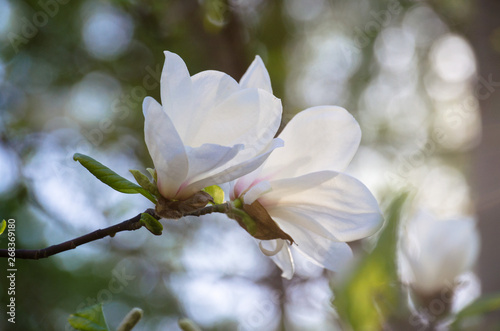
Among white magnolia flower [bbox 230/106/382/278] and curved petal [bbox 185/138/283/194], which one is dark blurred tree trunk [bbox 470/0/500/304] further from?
curved petal [bbox 185/138/283/194]

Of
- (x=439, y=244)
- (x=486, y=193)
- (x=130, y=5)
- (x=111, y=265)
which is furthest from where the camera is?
(x=111, y=265)

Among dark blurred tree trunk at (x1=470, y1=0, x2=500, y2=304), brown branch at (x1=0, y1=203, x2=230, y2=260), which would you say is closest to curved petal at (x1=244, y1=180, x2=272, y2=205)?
brown branch at (x1=0, y1=203, x2=230, y2=260)

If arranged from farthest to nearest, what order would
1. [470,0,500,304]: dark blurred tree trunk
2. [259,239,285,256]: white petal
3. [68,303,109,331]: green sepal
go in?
1. [470,0,500,304]: dark blurred tree trunk
2. [259,239,285,256]: white petal
3. [68,303,109,331]: green sepal

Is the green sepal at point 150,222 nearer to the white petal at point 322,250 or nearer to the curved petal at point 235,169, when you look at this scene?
the curved petal at point 235,169

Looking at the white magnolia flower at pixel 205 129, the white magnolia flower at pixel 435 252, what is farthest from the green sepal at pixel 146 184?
the white magnolia flower at pixel 435 252

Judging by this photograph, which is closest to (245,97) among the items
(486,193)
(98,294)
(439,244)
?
(439,244)

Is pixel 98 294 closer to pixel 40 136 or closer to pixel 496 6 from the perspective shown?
pixel 40 136
